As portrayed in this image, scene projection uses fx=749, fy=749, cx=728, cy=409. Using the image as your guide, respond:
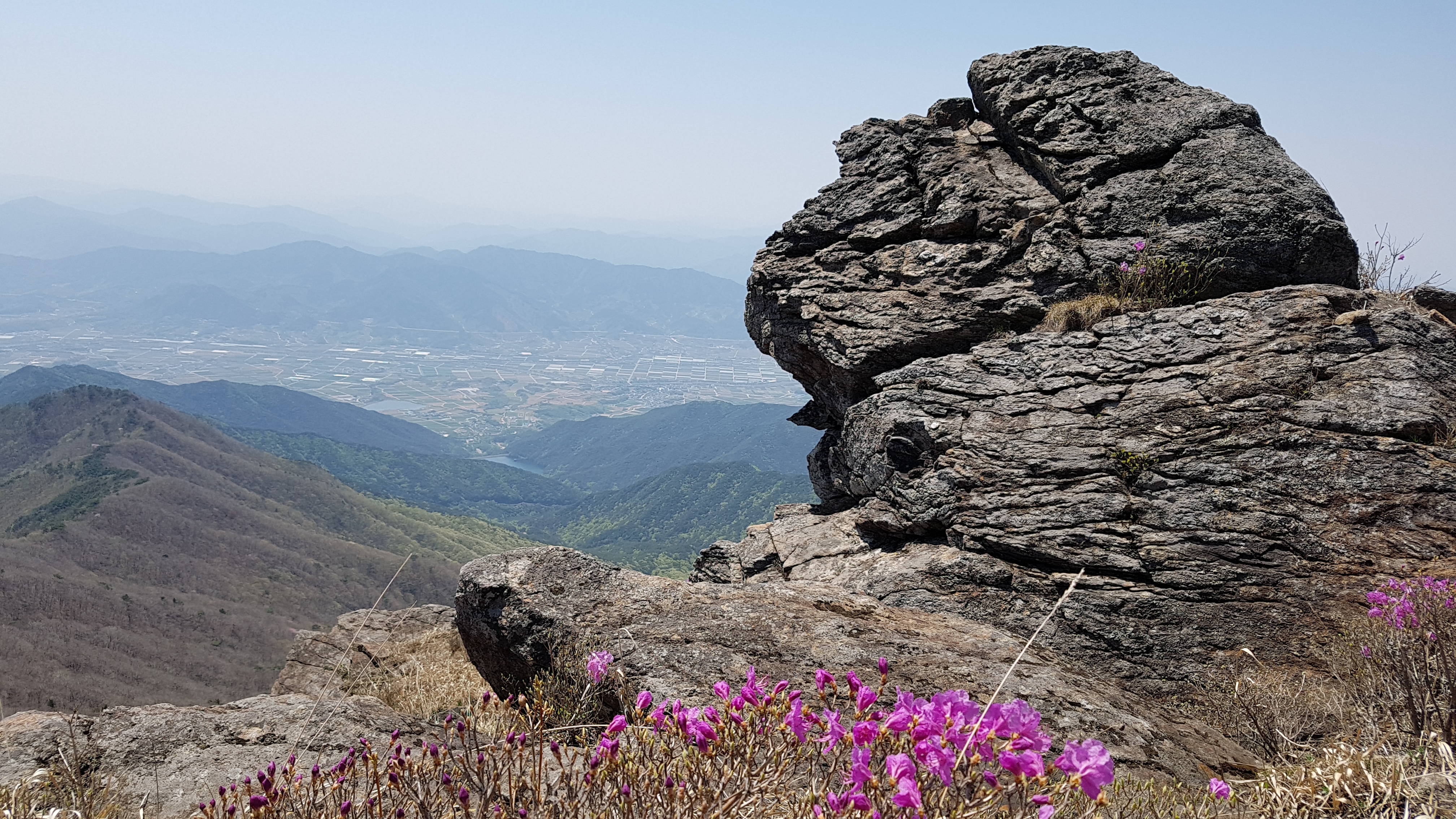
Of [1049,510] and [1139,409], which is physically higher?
[1139,409]

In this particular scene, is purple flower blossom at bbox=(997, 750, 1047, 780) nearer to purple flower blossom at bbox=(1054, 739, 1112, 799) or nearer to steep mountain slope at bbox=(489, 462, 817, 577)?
purple flower blossom at bbox=(1054, 739, 1112, 799)

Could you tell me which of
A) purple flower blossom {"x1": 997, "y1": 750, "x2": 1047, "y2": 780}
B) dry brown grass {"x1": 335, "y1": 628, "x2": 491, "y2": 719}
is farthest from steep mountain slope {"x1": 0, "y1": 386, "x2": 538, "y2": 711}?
purple flower blossom {"x1": 997, "y1": 750, "x2": 1047, "y2": 780}

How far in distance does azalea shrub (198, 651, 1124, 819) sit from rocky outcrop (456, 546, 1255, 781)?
7.78 ft

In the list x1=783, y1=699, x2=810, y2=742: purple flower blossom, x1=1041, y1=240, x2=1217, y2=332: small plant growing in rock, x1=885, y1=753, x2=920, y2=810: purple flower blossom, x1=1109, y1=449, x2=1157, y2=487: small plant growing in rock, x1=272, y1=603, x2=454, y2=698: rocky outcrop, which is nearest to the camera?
x1=885, y1=753, x2=920, y2=810: purple flower blossom

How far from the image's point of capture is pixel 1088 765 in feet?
8.18

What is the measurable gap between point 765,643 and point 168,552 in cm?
14876

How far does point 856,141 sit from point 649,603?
10906 mm

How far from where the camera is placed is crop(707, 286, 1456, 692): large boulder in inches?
302

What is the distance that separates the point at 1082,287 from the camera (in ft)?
37.2

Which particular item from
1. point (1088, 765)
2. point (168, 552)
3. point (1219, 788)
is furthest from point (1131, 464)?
point (168, 552)

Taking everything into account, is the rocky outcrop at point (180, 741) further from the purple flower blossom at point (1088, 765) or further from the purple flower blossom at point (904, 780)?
the purple flower blossom at point (1088, 765)

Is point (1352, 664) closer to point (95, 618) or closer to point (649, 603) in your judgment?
point (649, 603)

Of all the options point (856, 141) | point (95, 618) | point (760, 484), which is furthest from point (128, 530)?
point (856, 141)

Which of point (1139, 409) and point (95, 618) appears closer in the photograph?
point (1139, 409)
